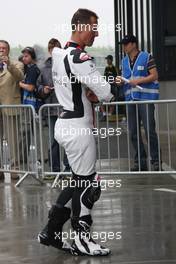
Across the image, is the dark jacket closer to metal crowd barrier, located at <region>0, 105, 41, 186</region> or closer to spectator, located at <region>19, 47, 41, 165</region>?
spectator, located at <region>19, 47, 41, 165</region>

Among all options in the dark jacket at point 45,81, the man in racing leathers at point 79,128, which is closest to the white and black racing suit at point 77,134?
the man in racing leathers at point 79,128

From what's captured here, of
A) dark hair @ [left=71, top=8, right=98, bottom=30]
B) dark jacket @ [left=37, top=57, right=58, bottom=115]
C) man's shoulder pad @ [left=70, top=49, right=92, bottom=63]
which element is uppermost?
dark hair @ [left=71, top=8, right=98, bottom=30]

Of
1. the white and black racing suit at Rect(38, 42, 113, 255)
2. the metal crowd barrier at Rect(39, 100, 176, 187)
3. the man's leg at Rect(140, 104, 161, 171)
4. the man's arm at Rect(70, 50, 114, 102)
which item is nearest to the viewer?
the man's arm at Rect(70, 50, 114, 102)

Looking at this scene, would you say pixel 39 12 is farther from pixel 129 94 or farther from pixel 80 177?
pixel 80 177

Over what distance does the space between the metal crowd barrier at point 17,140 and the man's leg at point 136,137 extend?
136cm

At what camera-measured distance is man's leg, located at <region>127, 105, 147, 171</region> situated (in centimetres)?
1009

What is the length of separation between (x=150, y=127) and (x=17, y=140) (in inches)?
75.8

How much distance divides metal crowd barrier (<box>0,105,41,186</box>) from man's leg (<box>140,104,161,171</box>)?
5.03 ft

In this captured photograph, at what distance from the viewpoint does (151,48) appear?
55.2 feet

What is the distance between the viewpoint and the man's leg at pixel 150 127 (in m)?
10.1

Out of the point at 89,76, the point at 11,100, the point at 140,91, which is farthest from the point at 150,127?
the point at 89,76

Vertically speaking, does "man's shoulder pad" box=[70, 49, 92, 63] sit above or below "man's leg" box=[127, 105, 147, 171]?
above
